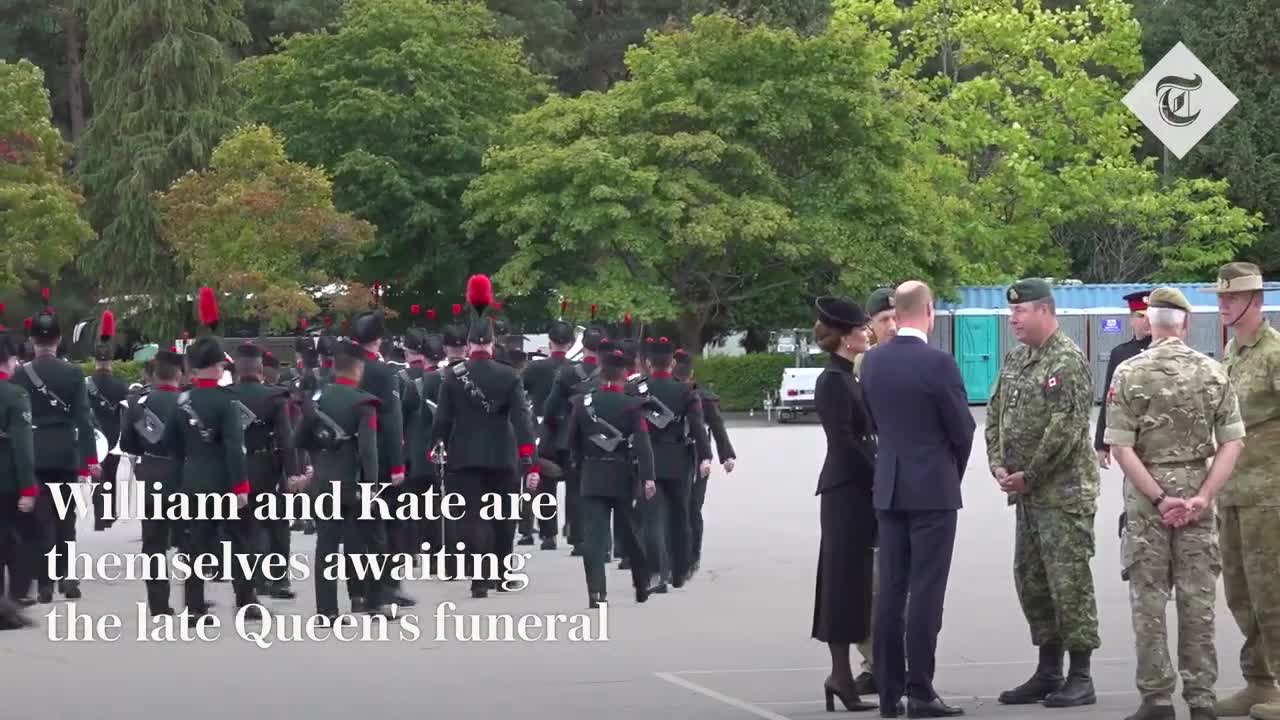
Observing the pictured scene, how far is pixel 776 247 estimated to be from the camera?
50.4 metres

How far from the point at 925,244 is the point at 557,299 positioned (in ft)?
29.1

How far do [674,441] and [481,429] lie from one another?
1.63 metres

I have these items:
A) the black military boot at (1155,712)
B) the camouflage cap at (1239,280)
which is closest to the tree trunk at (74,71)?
the camouflage cap at (1239,280)

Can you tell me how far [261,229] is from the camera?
170 ft

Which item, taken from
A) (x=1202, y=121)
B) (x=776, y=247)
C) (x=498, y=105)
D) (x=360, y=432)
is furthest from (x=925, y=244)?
(x=360, y=432)

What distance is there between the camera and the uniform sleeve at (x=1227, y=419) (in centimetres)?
971

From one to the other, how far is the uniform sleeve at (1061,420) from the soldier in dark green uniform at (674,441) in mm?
6143

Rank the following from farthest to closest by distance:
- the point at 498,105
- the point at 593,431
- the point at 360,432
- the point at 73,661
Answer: the point at 498,105, the point at 593,431, the point at 360,432, the point at 73,661

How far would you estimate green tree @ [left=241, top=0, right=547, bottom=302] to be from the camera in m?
57.5

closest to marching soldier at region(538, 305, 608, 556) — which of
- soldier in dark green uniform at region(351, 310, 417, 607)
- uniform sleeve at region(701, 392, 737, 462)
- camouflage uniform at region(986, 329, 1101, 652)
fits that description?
uniform sleeve at region(701, 392, 737, 462)

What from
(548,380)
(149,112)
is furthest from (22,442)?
(149,112)

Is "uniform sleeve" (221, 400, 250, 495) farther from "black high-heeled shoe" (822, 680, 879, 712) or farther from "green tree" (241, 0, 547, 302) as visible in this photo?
"green tree" (241, 0, 547, 302)

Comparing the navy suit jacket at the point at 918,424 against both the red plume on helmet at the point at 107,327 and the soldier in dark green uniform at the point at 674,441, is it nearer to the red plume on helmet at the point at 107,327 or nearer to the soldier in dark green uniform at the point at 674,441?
the soldier in dark green uniform at the point at 674,441

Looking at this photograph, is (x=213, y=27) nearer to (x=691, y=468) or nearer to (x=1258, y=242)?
(x=1258, y=242)
